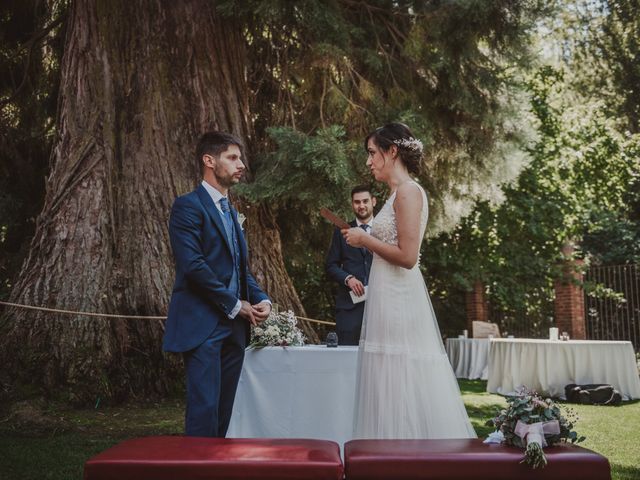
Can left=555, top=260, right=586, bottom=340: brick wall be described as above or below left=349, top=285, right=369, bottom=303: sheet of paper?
above

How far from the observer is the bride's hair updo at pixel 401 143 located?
355cm

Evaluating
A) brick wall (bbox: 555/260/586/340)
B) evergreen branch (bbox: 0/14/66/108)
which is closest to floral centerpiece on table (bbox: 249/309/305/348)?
evergreen branch (bbox: 0/14/66/108)

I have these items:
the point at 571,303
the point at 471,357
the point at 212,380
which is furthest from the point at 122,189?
the point at 571,303

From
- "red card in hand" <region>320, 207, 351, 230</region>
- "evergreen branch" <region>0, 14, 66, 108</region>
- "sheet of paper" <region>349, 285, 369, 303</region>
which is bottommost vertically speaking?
"sheet of paper" <region>349, 285, 369, 303</region>

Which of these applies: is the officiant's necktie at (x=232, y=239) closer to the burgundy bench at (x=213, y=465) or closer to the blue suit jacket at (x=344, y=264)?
the burgundy bench at (x=213, y=465)

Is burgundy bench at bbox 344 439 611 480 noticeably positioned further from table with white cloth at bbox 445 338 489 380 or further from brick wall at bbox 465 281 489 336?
brick wall at bbox 465 281 489 336

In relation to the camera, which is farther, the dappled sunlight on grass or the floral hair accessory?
the dappled sunlight on grass

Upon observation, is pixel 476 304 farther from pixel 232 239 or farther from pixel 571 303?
pixel 232 239

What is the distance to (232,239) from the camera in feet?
12.8

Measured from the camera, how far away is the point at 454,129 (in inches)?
359

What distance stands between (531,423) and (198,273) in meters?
1.83

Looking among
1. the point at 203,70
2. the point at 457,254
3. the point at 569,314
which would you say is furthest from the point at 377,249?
the point at 569,314

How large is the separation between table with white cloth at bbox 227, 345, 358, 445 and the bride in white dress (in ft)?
4.44

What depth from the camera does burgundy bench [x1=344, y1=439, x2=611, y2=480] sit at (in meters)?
2.67
